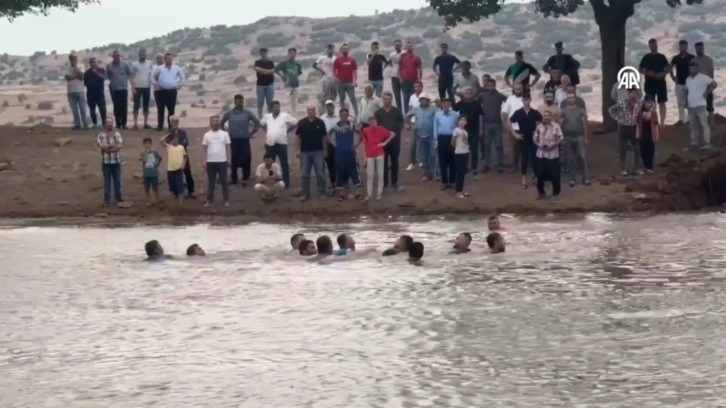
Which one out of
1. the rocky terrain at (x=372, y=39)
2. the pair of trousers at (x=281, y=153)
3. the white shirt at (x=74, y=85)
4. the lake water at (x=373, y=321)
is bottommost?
the lake water at (x=373, y=321)

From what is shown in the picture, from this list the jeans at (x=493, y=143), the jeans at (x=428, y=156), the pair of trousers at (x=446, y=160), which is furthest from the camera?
the jeans at (x=428, y=156)

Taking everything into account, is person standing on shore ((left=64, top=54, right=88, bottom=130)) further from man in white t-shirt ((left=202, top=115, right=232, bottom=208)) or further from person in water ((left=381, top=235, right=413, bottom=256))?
person in water ((left=381, top=235, right=413, bottom=256))

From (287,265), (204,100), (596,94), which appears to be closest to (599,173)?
(287,265)

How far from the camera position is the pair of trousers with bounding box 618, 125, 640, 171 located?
32.5 m

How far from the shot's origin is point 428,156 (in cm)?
3312

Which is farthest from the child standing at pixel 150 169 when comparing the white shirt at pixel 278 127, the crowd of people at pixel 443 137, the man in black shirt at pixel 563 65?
the man in black shirt at pixel 563 65

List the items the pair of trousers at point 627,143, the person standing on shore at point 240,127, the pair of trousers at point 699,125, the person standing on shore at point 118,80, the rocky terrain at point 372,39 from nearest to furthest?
the person standing on shore at point 240,127
the pair of trousers at point 627,143
the pair of trousers at point 699,125
the person standing on shore at point 118,80
the rocky terrain at point 372,39

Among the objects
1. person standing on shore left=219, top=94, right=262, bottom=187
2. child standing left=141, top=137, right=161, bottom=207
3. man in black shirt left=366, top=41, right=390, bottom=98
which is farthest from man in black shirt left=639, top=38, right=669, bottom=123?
child standing left=141, top=137, right=161, bottom=207

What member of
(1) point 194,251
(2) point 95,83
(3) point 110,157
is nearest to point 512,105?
(3) point 110,157

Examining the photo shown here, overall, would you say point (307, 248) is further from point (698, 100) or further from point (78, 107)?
point (78, 107)

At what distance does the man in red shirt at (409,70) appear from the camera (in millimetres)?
36094

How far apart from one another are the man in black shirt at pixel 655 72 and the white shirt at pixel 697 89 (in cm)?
123

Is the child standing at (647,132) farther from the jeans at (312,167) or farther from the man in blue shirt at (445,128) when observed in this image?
the jeans at (312,167)

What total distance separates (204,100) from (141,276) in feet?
160
